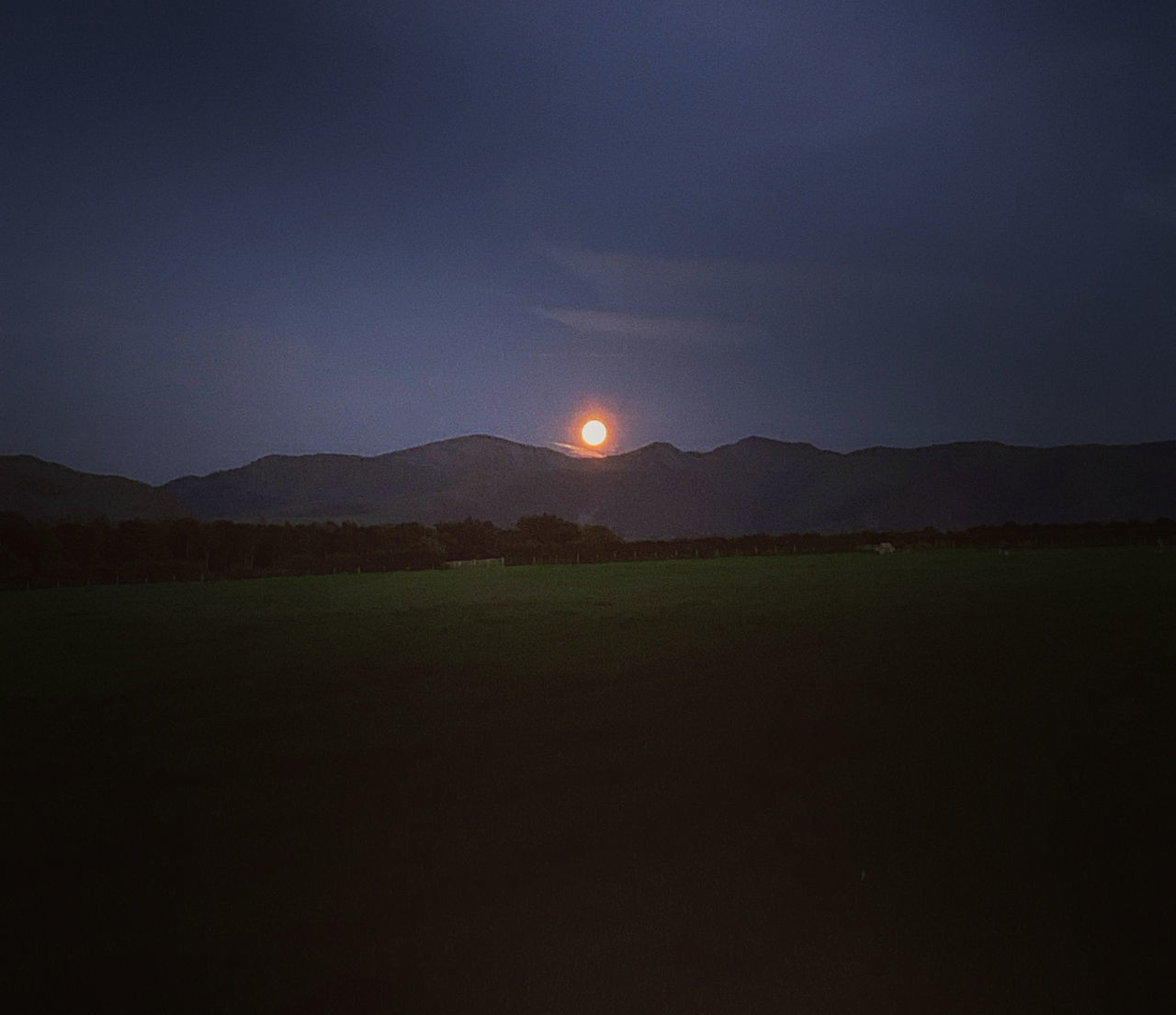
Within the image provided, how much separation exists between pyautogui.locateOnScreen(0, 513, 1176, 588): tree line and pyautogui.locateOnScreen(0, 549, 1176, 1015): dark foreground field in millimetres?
54415

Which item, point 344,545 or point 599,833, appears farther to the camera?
point 344,545

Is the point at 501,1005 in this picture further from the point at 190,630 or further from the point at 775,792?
the point at 190,630

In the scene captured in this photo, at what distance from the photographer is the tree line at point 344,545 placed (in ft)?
229

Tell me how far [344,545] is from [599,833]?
87192 millimetres

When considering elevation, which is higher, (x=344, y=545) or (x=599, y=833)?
(x=344, y=545)

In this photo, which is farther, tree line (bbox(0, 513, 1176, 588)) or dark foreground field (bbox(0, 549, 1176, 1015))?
tree line (bbox(0, 513, 1176, 588))

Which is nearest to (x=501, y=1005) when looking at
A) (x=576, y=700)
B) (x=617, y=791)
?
(x=617, y=791)

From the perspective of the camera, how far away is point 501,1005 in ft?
17.5

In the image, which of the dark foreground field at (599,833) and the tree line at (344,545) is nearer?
the dark foreground field at (599,833)

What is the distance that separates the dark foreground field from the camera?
568 centimetres

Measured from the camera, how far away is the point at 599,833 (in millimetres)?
8195

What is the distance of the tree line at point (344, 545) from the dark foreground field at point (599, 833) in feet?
179

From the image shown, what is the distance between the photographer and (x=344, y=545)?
302ft

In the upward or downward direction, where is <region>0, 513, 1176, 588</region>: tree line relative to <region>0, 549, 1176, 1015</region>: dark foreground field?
upward
